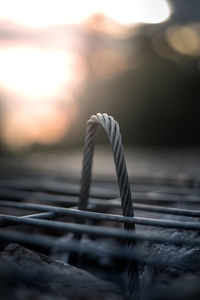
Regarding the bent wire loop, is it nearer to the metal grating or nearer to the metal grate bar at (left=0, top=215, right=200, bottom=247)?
the metal grating

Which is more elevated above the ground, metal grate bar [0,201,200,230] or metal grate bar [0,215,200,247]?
metal grate bar [0,201,200,230]

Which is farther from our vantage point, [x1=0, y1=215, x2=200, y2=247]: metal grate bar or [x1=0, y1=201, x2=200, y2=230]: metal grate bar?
[x1=0, y1=201, x2=200, y2=230]: metal grate bar

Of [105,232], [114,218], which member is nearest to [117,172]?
[114,218]

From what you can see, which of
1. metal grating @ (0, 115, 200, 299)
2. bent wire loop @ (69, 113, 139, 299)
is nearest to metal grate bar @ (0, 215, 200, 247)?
metal grating @ (0, 115, 200, 299)

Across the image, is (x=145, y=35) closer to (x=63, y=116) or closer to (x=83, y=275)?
(x=63, y=116)

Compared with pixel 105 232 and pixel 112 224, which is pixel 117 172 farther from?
pixel 112 224

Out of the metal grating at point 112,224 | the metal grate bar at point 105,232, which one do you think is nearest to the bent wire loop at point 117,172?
the metal grating at point 112,224

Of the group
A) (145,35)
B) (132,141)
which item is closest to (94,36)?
(145,35)

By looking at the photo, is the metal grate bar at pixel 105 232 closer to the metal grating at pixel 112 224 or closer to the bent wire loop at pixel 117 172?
the metal grating at pixel 112 224
